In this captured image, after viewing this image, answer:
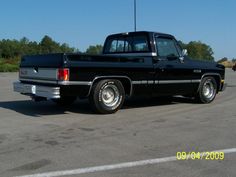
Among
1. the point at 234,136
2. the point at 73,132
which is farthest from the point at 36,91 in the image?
the point at 234,136

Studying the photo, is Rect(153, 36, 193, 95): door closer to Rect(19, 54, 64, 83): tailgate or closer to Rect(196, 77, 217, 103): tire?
Rect(196, 77, 217, 103): tire

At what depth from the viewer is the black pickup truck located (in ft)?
27.6

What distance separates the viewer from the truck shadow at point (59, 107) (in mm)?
9539

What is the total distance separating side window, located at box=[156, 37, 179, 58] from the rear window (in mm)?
344

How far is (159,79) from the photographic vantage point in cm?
1004

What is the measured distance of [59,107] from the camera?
10461 millimetres

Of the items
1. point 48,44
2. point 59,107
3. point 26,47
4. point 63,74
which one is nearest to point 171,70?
point 59,107

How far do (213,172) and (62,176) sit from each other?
1802 millimetres

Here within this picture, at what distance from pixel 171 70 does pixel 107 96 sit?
207 cm

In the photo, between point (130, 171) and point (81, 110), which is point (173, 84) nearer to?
point (81, 110)
